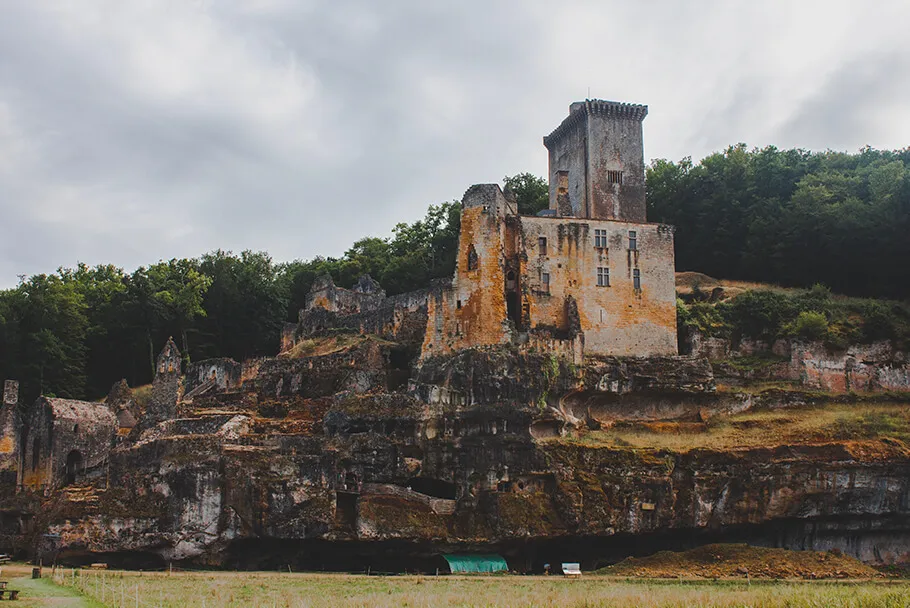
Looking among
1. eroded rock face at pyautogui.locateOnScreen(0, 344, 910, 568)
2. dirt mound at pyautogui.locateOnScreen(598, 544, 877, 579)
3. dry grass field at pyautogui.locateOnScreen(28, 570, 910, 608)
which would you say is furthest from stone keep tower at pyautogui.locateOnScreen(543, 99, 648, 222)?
dry grass field at pyautogui.locateOnScreen(28, 570, 910, 608)

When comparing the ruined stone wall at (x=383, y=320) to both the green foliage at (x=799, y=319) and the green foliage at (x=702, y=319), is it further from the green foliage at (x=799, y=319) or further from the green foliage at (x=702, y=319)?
the green foliage at (x=799, y=319)

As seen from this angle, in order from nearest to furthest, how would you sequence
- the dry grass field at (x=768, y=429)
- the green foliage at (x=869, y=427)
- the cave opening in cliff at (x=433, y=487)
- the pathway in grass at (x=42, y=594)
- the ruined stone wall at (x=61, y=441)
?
the pathway in grass at (x=42, y=594) → the cave opening in cliff at (x=433, y=487) → the dry grass field at (x=768, y=429) → the green foliage at (x=869, y=427) → the ruined stone wall at (x=61, y=441)

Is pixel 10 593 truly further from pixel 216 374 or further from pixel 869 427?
pixel 869 427

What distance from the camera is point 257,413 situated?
178ft

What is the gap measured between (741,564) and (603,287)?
18.5 metres

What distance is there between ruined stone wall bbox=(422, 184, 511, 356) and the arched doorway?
20.1 meters

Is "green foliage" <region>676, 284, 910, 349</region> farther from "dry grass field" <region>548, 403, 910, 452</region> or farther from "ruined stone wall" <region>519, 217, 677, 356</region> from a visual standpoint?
"dry grass field" <region>548, 403, 910, 452</region>

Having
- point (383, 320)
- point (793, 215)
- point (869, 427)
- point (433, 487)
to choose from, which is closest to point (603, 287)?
point (383, 320)

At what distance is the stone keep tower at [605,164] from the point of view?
63375 mm

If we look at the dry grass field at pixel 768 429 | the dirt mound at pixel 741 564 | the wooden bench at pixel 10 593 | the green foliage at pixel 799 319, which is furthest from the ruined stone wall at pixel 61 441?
the green foliage at pixel 799 319

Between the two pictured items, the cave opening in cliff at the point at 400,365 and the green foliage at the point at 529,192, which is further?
the green foliage at the point at 529,192

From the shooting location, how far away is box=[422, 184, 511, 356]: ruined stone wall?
54.5 meters

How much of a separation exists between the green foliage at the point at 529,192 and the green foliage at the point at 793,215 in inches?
312

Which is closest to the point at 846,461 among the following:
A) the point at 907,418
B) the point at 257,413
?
the point at 907,418
